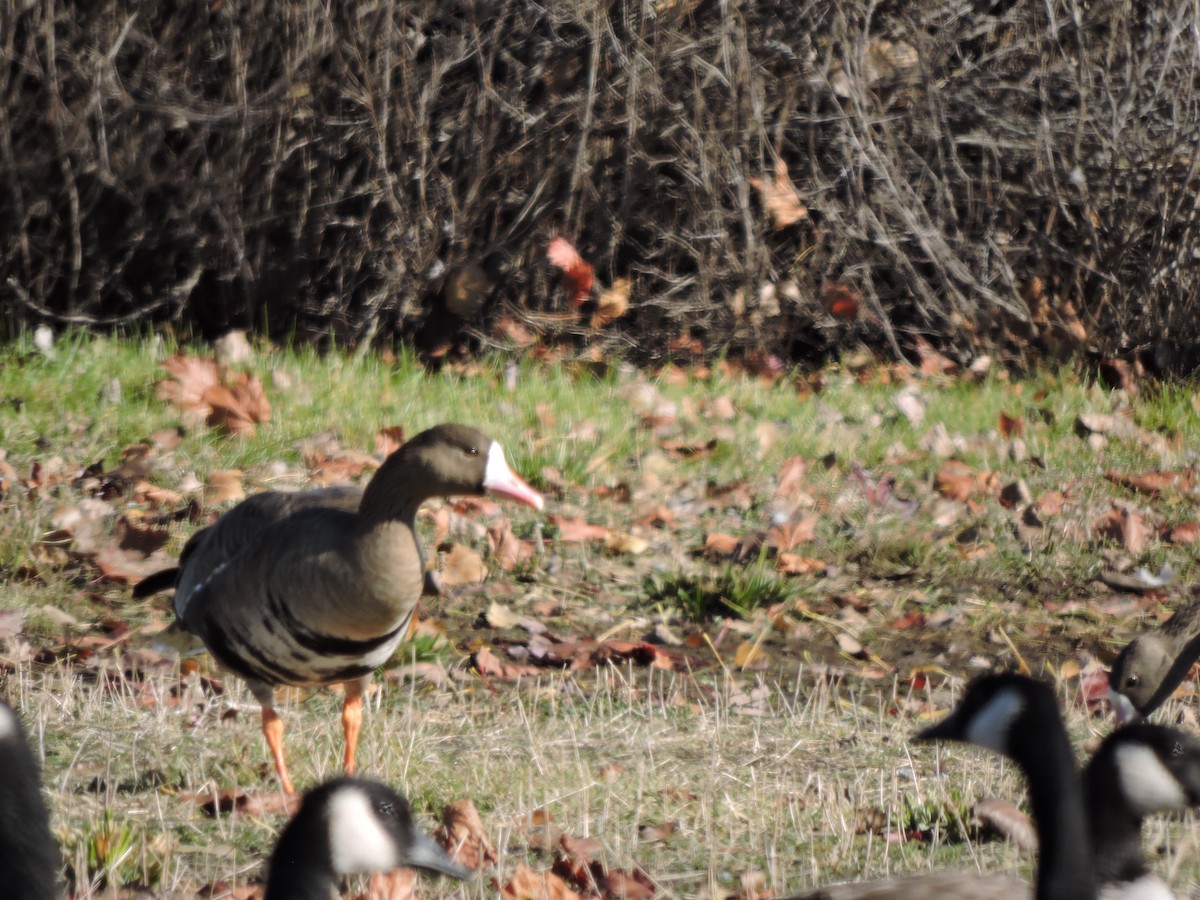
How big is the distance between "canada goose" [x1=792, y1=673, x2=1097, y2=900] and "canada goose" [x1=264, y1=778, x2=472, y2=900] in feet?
2.60

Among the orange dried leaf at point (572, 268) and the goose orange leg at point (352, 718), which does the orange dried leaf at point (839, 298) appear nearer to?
the orange dried leaf at point (572, 268)

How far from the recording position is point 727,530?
6.51 m

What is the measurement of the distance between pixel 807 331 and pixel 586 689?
5454 millimetres

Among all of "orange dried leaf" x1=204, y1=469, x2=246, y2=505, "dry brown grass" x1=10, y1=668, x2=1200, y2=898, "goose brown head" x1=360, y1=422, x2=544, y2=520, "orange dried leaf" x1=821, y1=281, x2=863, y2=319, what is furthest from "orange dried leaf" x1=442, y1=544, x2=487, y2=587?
"orange dried leaf" x1=821, y1=281, x2=863, y2=319

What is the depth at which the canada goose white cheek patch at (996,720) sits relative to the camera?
2.74 metres

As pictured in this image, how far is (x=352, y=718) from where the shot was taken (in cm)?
417

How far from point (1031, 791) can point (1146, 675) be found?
2.16 metres

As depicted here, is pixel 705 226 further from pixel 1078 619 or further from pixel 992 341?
pixel 1078 619

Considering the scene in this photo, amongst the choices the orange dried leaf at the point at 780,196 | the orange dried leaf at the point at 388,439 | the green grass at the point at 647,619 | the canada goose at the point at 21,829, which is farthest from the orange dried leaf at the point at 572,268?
the canada goose at the point at 21,829

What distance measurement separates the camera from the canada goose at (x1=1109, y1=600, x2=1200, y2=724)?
4.63m

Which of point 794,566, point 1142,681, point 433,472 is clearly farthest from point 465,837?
point 794,566

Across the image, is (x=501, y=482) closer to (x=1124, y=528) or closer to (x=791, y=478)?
(x=791, y=478)

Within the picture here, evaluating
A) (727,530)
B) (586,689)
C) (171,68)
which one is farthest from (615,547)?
(171,68)

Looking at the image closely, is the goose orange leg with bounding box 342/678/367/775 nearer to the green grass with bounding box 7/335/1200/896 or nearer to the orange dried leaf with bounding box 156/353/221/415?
the green grass with bounding box 7/335/1200/896
